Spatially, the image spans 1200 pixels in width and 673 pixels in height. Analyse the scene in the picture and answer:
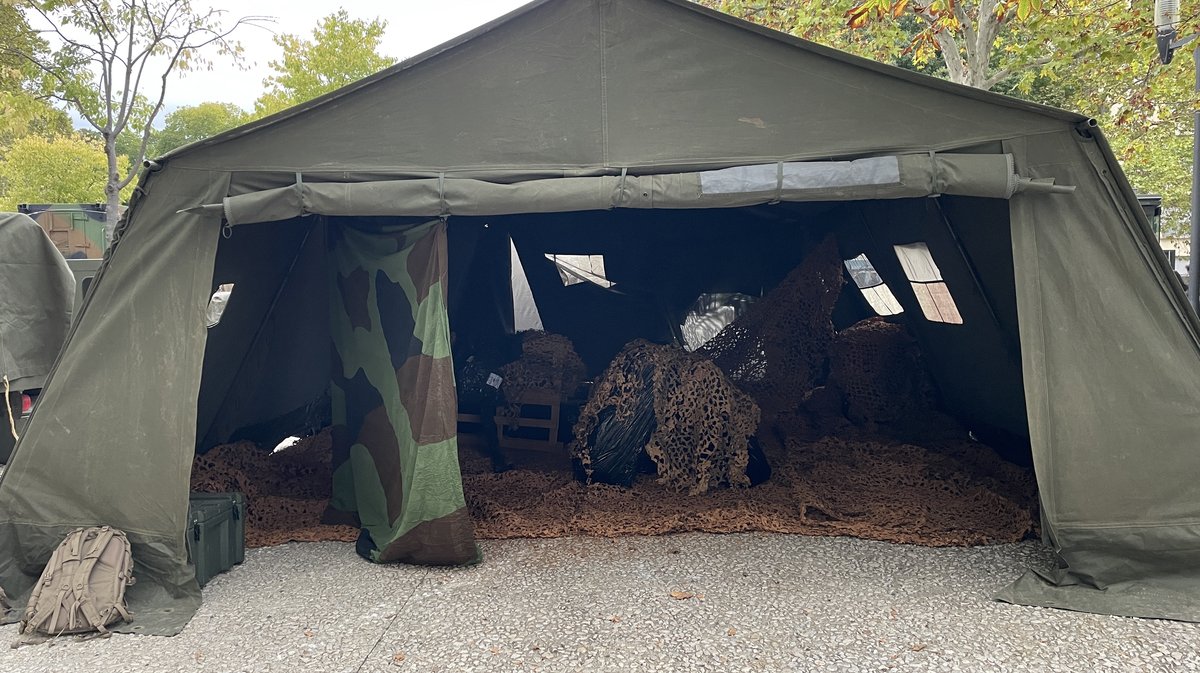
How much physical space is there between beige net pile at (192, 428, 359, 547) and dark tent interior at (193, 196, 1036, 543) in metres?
0.02

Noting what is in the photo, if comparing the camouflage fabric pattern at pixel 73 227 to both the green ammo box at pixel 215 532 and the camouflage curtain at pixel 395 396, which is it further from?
the green ammo box at pixel 215 532

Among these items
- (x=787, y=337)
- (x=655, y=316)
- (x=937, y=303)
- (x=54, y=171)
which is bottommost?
(x=787, y=337)

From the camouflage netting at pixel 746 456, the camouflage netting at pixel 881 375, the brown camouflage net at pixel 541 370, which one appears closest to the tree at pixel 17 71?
the camouflage netting at pixel 746 456

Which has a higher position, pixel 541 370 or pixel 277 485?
pixel 541 370

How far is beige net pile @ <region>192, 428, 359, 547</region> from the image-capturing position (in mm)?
4578

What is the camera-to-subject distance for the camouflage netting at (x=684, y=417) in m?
5.07

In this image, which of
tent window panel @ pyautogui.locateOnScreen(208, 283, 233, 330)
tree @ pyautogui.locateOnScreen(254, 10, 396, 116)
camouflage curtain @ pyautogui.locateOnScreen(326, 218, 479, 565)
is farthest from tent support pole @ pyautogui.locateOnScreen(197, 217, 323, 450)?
tree @ pyautogui.locateOnScreen(254, 10, 396, 116)

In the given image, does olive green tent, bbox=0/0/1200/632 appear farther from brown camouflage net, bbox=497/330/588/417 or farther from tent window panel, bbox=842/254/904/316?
tent window panel, bbox=842/254/904/316

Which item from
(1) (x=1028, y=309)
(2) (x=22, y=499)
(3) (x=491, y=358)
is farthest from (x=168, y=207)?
(1) (x=1028, y=309)

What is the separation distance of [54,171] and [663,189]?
2515 centimetres

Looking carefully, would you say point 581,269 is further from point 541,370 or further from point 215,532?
point 215,532

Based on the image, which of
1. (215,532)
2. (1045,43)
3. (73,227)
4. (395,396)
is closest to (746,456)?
(395,396)

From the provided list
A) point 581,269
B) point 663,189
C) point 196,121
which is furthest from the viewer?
point 196,121

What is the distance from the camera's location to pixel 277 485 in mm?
5309
